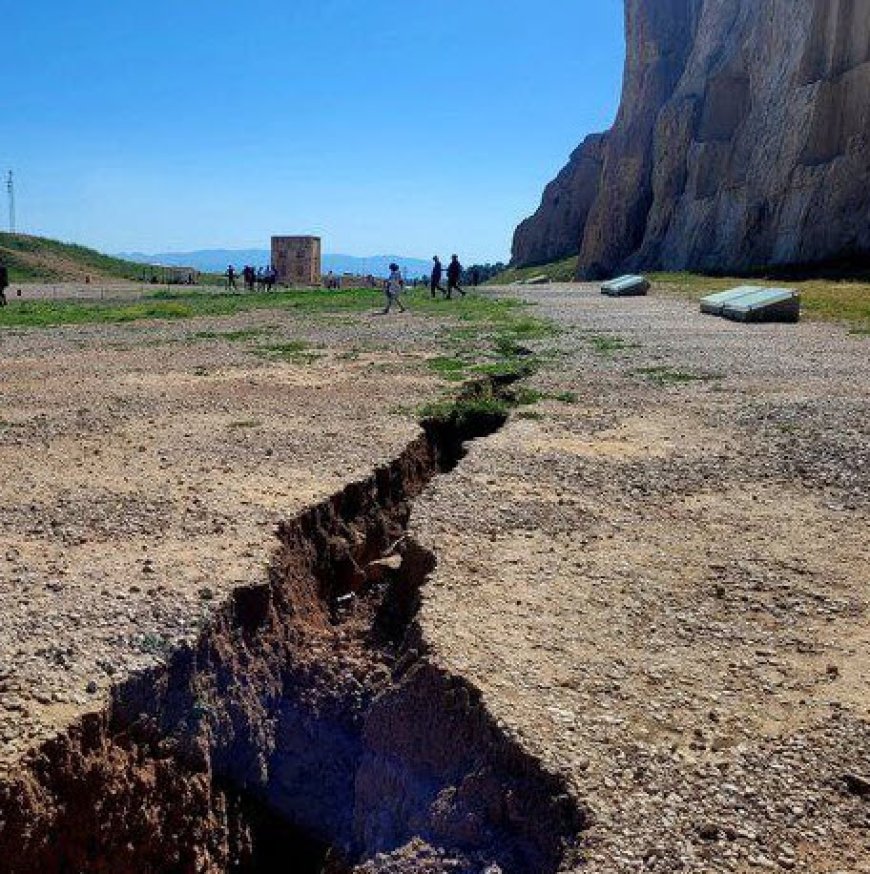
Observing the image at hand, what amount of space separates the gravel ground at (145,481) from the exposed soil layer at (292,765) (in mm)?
239

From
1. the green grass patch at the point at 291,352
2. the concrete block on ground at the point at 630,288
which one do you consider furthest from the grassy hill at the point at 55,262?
the green grass patch at the point at 291,352

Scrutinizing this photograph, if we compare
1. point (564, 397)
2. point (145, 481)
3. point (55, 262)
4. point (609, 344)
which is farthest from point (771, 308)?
point (55, 262)

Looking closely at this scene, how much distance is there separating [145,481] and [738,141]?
149ft

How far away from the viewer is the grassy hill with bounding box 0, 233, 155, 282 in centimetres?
6294

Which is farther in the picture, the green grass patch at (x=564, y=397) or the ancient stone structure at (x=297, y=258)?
the ancient stone structure at (x=297, y=258)

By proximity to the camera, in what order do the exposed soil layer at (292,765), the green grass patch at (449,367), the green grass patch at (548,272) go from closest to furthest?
the exposed soil layer at (292,765) < the green grass patch at (449,367) < the green grass patch at (548,272)

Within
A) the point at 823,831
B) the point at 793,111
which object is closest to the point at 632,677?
the point at 823,831

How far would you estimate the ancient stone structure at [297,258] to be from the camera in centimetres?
6172

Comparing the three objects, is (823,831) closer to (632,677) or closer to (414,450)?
(632,677)

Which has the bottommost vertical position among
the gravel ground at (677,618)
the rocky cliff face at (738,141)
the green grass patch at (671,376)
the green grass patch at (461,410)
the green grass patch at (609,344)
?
the gravel ground at (677,618)

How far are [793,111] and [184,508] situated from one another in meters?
39.6

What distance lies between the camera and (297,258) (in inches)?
2442

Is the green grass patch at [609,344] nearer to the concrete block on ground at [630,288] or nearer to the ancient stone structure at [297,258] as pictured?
the concrete block on ground at [630,288]

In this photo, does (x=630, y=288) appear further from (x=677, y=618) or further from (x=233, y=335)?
(x=677, y=618)
